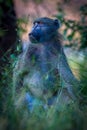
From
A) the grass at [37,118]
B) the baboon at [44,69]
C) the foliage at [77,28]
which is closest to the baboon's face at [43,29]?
the baboon at [44,69]

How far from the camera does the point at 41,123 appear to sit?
4.04m

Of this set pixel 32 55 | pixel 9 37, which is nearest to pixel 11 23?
pixel 9 37

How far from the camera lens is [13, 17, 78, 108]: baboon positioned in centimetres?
673

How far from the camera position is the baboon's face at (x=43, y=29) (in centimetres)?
800

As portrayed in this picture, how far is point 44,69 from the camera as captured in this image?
754cm

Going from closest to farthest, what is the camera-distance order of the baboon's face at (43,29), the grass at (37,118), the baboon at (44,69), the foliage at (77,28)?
the grass at (37,118), the baboon at (44,69), the baboon's face at (43,29), the foliage at (77,28)

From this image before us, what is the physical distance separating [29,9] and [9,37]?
27.4 feet

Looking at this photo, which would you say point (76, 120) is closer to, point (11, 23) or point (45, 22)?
point (45, 22)

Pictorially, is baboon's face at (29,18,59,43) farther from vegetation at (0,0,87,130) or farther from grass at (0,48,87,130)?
grass at (0,48,87,130)

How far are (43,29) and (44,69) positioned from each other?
115 centimetres

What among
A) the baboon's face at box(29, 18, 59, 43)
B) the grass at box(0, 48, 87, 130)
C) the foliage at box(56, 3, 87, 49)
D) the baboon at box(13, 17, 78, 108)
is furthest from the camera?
the foliage at box(56, 3, 87, 49)

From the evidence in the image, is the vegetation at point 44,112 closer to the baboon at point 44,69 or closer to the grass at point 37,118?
the grass at point 37,118

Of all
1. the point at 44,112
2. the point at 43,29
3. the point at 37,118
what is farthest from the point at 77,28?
the point at 37,118

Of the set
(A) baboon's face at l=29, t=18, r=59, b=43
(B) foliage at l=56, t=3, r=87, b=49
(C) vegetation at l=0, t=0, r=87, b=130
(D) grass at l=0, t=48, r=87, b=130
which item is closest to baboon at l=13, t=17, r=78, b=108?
(A) baboon's face at l=29, t=18, r=59, b=43
